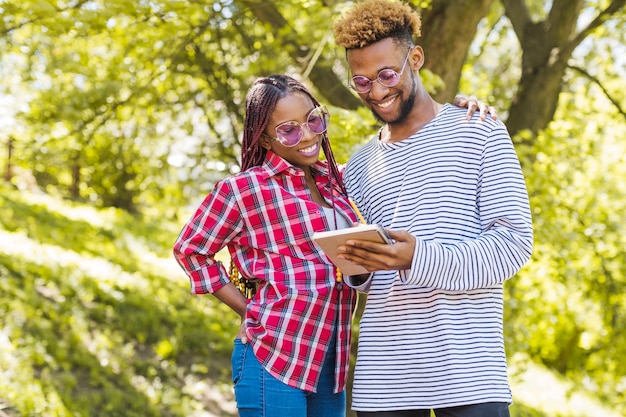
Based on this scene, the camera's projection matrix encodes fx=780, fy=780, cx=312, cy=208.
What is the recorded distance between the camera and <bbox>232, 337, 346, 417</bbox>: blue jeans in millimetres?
2508

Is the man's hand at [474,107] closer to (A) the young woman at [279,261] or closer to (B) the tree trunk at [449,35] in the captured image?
(A) the young woman at [279,261]

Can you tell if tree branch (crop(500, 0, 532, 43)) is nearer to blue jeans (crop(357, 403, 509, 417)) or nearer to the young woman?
the young woman

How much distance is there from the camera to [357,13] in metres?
2.76

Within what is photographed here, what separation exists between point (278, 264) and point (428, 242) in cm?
55

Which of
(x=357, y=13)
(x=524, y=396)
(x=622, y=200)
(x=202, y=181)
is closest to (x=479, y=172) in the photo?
(x=357, y=13)

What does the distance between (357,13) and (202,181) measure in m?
3.69

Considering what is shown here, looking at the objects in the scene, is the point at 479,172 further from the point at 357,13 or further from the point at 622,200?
the point at 622,200

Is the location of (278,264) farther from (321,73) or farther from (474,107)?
(321,73)

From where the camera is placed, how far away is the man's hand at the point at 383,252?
7.29 ft

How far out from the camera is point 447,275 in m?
2.34

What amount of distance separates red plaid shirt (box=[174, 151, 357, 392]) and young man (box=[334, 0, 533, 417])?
148 mm

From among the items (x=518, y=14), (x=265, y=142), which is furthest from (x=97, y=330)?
(x=518, y=14)

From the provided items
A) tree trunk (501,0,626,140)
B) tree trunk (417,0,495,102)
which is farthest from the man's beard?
tree trunk (501,0,626,140)

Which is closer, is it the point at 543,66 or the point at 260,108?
the point at 260,108
